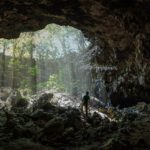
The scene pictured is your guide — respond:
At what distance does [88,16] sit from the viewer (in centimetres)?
1246

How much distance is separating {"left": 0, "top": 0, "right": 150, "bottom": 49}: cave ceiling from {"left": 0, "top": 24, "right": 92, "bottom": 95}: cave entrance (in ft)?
30.6

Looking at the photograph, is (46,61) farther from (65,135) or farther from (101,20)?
(65,135)

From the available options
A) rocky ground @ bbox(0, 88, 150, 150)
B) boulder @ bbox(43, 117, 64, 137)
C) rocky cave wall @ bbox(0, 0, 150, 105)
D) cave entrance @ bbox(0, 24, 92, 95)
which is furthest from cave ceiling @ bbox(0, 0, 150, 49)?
cave entrance @ bbox(0, 24, 92, 95)

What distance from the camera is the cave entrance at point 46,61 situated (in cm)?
2733

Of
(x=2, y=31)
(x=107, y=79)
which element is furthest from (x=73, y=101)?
(x=2, y=31)

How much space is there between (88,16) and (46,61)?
95.3ft

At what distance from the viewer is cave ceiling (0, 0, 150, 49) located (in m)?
11.2

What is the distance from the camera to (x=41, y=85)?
32406mm

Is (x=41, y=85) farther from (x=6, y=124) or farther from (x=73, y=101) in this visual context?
(x=6, y=124)

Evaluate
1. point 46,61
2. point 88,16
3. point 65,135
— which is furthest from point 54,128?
point 46,61

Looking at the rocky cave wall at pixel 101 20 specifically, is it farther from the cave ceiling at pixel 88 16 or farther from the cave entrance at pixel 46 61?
the cave entrance at pixel 46 61

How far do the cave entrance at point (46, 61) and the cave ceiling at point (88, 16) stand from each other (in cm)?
934

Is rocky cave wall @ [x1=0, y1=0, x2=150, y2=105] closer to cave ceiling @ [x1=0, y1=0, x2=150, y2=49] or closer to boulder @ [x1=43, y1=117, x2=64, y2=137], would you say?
cave ceiling @ [x1=0, y1=0, x2=150, y2=49]

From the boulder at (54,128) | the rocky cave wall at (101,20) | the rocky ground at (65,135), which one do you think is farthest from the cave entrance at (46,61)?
the boulder at (54,128)
